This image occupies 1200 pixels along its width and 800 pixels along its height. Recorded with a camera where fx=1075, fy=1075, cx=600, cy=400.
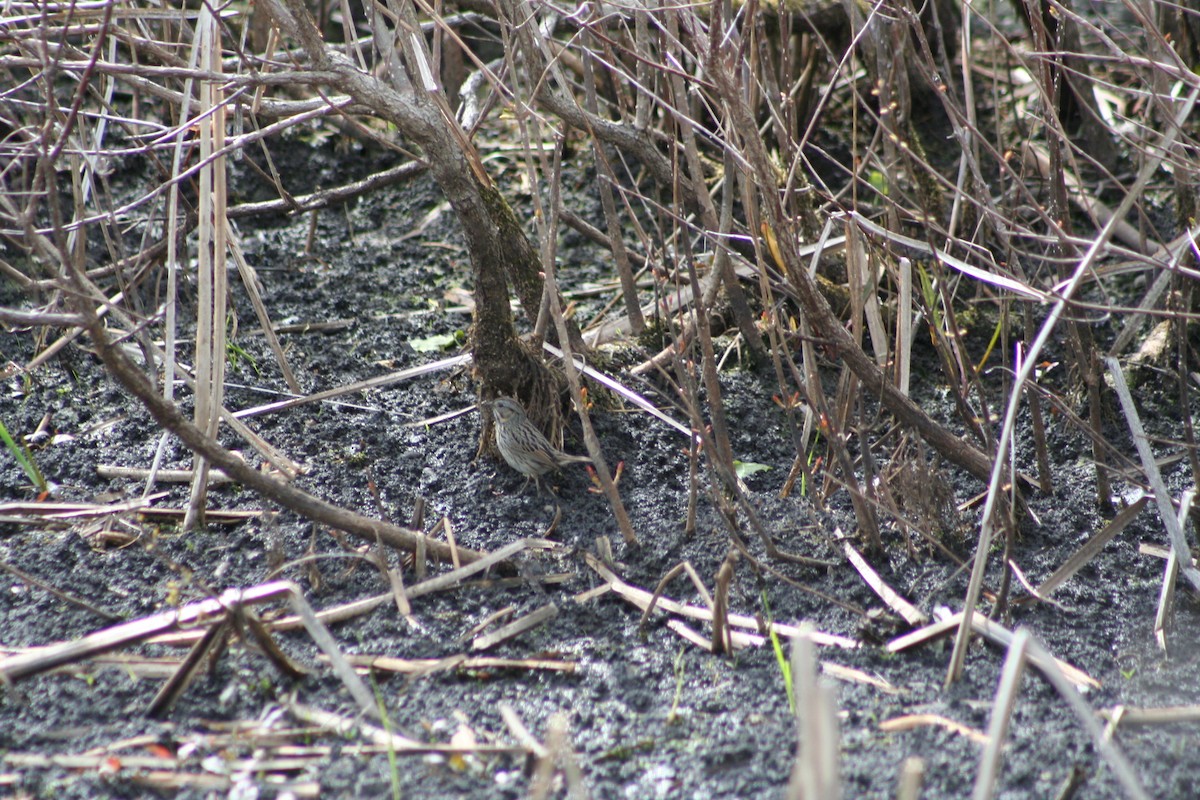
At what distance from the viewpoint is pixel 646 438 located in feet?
13.8

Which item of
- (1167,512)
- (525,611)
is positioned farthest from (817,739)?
(1167,512)

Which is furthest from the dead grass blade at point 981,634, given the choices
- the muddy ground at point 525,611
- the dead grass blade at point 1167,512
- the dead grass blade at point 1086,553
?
the dead grass blade at point 1167,512

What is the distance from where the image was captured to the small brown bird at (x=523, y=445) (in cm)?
382

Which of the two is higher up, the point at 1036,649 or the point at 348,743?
the point at 1036,649

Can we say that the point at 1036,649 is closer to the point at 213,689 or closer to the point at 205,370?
the point at 213,689

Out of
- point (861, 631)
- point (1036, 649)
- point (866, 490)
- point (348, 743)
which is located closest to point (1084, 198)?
point (866, 490)

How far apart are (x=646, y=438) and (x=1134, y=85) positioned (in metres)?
4.41

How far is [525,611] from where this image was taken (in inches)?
125

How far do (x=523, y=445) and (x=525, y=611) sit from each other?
782 mm

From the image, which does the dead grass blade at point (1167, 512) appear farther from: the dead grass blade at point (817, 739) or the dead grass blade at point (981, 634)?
the dead grass blade at point (817, 739)

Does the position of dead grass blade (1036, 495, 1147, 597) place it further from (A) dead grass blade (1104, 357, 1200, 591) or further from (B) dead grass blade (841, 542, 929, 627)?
(B) dead grass blade (841, 542, 929, 627)

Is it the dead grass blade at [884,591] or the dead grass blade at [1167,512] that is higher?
the dead grass blade at [1167,512]

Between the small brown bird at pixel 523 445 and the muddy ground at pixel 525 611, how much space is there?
12 centimetres

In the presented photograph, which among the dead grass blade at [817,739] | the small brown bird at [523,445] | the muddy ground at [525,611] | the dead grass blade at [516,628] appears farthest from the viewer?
the small brown bird at [523,445]
